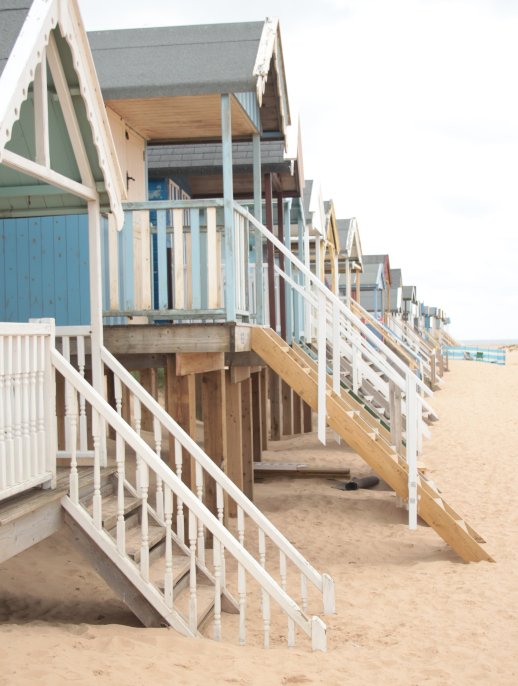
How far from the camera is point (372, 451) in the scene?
651 cm

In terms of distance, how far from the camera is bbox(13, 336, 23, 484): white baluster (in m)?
3.99

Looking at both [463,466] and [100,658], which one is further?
[463,466]

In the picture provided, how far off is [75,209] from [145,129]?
272 cm

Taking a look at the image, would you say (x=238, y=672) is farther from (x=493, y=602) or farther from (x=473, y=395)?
(x=473, y=395)

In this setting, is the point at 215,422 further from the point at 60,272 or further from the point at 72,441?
the point at 72,441

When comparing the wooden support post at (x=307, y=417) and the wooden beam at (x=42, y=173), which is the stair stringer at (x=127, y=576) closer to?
the wooden beam at (x=42, y=173)

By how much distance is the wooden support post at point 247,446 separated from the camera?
29.2ft

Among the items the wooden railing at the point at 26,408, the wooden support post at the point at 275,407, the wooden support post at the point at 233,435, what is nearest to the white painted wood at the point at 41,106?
the wooden railing at the point at 26,408

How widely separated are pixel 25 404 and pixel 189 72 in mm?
3953

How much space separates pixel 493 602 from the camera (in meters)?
5.17

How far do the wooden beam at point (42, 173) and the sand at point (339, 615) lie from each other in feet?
8.84

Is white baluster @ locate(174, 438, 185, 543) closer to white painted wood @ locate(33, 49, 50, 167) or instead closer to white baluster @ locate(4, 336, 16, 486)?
white baluster @ locate(4, 336, 16, 486)

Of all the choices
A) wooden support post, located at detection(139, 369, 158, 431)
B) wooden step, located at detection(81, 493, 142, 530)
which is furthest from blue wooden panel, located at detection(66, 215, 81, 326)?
wooden support post, located at detection(139, 369, 158, 431)

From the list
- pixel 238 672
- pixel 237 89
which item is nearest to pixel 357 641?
pixel 238 672
